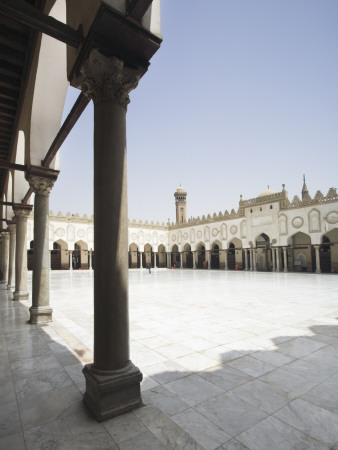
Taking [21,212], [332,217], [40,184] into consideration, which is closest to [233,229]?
[332,217]

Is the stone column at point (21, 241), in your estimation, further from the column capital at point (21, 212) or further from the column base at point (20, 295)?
the column base at point (20, 295)

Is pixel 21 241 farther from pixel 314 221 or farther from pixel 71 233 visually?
pixel 71 233

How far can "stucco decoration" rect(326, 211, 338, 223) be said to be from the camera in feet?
70.3

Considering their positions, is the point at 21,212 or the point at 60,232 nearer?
the point at 21,212

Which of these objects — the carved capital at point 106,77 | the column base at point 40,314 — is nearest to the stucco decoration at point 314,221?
the column base at point 40,314

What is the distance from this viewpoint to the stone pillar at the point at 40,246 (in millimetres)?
6242

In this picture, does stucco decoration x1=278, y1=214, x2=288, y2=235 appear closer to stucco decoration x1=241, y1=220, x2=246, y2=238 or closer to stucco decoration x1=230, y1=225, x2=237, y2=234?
stucco decoration x1=241, y1=220, x2=246, y2=238

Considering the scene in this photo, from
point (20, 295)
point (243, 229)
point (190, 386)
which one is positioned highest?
point (243, 229)

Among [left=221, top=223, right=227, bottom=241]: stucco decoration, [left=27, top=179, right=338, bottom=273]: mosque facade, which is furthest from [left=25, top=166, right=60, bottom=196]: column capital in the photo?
[left=221, top=223, right=227, bottom=241]: stucco decoration

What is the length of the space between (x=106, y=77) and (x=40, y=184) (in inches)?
166

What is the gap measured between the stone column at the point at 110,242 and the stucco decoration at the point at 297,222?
78.2ft

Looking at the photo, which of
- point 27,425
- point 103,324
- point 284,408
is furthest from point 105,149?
point 284,408

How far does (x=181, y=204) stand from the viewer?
156 feet

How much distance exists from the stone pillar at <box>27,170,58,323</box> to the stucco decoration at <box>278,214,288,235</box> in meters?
22.4
